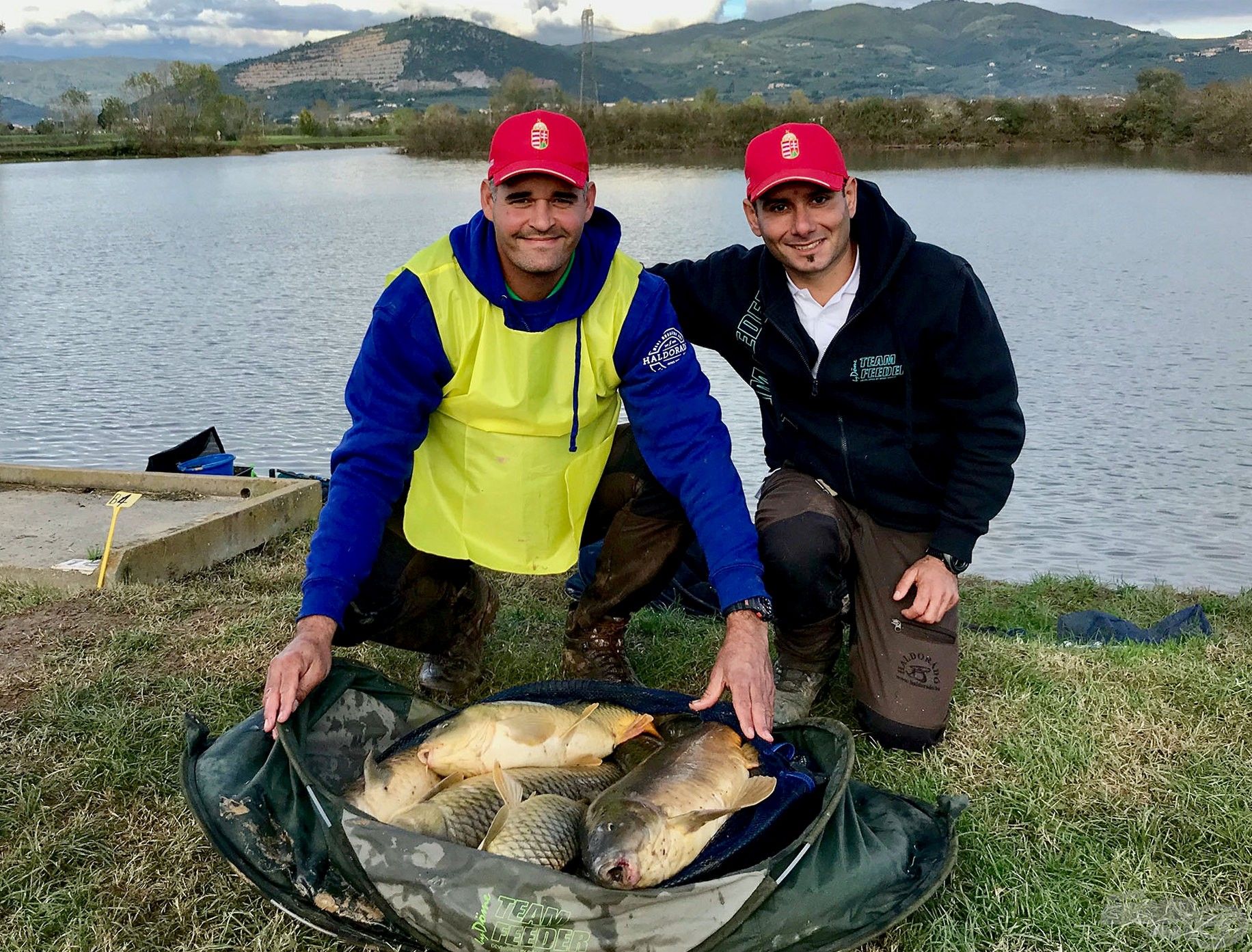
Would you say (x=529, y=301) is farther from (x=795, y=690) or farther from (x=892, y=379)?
(x=795, y=690)

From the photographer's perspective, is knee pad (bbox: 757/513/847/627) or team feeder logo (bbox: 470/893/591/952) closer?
team feeder logo (bbox: 470/893/591/952)

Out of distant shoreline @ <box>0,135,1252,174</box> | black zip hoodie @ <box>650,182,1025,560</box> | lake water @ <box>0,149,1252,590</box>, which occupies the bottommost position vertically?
lake water @ <box>0,149,1252,590</box>

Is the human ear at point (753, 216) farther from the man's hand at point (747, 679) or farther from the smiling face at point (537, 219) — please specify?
the man's hand at point (747, 679)

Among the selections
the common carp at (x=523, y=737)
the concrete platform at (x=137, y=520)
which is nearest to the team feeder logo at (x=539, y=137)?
the common carp at (x=523, y=737)

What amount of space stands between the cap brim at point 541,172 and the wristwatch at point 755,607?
1.24 metres

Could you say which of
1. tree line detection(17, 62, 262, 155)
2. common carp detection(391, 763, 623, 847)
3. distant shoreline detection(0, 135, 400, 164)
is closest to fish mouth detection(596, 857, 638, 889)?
common carp detection(391, 763, 623, 847)

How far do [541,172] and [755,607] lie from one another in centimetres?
132

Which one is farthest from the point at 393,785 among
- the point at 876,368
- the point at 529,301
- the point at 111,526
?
the point at 111,526

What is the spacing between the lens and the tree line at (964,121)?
4412 cm

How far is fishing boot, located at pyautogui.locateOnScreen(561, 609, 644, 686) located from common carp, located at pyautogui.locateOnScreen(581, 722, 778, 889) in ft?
3.34

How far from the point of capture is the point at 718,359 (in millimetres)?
11422

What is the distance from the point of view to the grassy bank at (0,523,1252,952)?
2541mm

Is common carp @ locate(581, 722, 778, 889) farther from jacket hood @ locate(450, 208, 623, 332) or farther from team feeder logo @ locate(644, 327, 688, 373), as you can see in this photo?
jacket hood @ locate(450, 208, 623, 332)

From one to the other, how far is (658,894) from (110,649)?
101 inches
